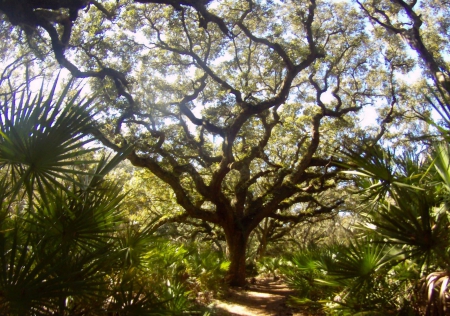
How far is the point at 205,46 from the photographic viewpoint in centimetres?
1186

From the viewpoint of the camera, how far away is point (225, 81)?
12.6 metres

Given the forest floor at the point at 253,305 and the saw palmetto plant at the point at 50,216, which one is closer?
the saw palmetto plant at the point at 50,216

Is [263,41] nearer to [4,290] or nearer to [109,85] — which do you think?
[109,85]

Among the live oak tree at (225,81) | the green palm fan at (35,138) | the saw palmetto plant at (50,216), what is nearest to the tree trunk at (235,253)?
the live oak tree at (225,81)

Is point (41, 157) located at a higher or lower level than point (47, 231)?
higher

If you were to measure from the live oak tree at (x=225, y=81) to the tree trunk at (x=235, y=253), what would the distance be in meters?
0.04

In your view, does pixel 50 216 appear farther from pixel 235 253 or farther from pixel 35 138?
pixel 235 253

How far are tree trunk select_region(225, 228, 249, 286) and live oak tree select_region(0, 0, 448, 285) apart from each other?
0.04m

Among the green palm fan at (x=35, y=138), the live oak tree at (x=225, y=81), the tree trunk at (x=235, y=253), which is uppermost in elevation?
the live oak tree at (x=225, y=81)

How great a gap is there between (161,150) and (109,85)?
7.63 ft

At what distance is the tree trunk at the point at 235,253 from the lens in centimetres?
1245

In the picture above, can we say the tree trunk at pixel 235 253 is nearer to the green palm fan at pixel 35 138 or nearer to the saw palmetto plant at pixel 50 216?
the saw palmetto plant at pixel 50 216

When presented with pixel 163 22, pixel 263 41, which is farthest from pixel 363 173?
pixel 163 22

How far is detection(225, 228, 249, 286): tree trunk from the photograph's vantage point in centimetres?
1245
